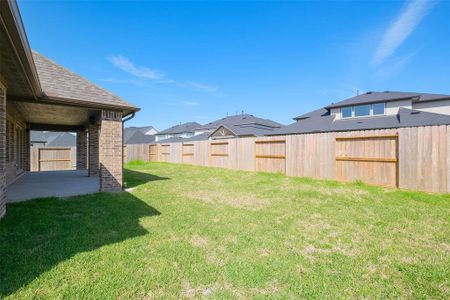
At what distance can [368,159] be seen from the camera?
25.8ft

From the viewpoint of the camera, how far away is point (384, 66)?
12.6 metres

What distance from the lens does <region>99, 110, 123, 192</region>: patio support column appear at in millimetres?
6887

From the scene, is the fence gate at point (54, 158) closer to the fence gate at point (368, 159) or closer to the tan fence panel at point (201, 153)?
the tan fence panel at point (201, 153)

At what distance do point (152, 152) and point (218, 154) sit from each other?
998cm

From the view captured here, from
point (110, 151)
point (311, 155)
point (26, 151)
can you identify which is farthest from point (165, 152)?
point (311, 155)

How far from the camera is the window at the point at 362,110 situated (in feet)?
61.1

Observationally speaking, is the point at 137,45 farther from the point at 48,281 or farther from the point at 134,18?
the point at 48,281

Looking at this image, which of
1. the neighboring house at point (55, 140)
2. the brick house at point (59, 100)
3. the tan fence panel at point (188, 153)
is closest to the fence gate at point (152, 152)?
the tan fence panel at point (188, 153)

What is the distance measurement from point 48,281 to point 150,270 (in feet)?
3.34

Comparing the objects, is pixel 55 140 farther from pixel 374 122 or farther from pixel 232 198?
pixel 374 122

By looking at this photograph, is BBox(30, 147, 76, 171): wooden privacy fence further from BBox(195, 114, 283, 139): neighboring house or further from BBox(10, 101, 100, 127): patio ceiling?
BBox(195, 114, 283, 139): neighboring house

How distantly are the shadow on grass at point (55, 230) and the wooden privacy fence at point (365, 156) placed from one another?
22.8 ft

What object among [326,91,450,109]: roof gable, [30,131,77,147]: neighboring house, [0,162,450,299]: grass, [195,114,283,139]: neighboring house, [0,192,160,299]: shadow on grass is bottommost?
[0,162,450,299]: grass

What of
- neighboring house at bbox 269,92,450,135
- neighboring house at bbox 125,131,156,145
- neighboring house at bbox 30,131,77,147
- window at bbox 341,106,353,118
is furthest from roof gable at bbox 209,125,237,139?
neighboring house at bbox 30,131,77,147
